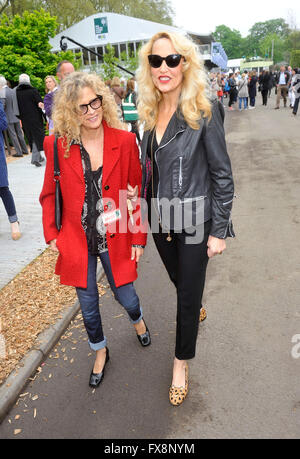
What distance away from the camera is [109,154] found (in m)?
2.52

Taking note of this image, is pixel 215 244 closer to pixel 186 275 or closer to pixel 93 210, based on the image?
pixel 186 275

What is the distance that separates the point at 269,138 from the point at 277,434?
10987 millimetres

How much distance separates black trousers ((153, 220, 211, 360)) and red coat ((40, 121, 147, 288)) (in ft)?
0.85

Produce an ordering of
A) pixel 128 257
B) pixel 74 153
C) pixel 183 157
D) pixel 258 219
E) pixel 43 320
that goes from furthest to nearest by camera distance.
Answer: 1. pixel 258 219
2. pixel 43 320
3. pixel 128 257
4. pixel 74 153
5. pixel 183 157

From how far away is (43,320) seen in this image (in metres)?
3.69

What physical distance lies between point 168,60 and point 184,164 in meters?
0.61

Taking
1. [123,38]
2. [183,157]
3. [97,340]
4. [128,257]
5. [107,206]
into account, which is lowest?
[97,340]

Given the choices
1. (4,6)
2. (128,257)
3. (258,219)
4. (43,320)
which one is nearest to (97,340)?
(128,257)

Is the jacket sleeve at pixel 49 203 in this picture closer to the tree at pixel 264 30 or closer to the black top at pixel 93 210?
the black top at pixel 93 210

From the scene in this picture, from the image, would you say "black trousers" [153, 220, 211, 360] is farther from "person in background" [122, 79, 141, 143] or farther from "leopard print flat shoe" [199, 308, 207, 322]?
"person in background" [122, 79, 141, 143]

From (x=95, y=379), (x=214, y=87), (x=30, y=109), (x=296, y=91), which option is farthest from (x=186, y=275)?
(x=296, y=91)

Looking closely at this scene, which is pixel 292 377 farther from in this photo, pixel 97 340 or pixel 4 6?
pixel 4 6

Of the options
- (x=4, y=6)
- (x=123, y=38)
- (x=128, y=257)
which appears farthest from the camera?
(x=123, y=38)

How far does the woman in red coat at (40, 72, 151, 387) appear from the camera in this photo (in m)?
2.41
